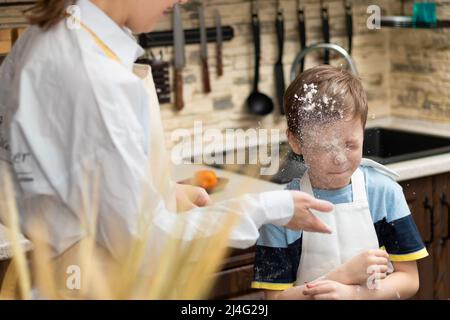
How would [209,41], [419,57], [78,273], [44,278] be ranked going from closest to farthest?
[44,278] < [78,273] < [209,41] < [419,57]

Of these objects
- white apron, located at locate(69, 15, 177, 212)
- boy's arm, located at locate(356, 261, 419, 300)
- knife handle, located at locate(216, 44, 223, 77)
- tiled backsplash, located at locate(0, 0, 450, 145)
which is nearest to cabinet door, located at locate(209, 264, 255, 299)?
tiled backsplash, located at locate(0, 0, 450, 145)

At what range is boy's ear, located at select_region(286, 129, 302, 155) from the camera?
865 mm

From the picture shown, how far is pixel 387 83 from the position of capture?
2238 mm

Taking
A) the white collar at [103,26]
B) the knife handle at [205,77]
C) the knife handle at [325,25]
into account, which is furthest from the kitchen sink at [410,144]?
the white collar at [103,26]

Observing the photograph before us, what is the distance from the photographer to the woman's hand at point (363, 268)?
2.62 ft

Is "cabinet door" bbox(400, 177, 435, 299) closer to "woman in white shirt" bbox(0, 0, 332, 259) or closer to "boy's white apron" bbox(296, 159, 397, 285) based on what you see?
"boy's white apron" bbox(296, 159, 397, 285)

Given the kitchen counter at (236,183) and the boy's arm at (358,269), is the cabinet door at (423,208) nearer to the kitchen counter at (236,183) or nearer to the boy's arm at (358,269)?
the kitchen counter at (236,183)

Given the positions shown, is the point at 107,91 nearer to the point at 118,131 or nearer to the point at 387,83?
the point at 118,131

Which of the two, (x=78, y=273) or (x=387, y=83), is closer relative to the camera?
(x=78, y=273)

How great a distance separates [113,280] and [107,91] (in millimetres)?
192

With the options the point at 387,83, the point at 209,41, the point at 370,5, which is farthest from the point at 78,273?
the point at 387,83

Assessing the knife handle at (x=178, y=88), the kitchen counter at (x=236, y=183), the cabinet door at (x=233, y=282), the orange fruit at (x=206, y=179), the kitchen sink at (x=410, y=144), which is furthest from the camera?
the knife handle at (x=178, y=88)

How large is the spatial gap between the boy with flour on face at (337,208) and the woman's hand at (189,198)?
8cm

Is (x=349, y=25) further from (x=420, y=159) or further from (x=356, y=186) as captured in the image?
(x=356, y=186)
